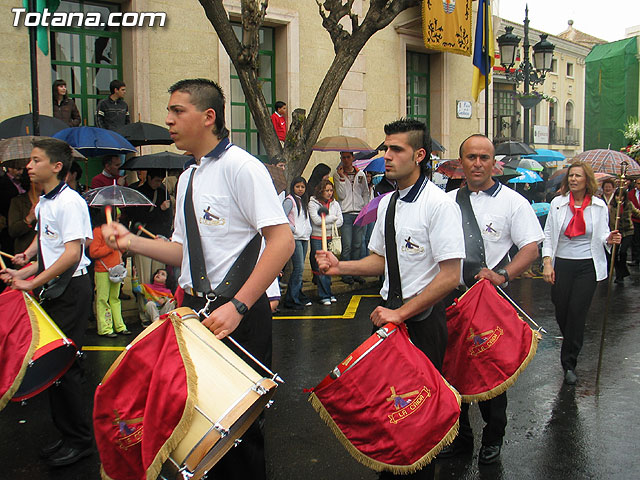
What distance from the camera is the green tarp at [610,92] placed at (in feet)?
138

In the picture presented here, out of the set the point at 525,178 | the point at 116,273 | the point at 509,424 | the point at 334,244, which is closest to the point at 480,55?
the point at 525,178

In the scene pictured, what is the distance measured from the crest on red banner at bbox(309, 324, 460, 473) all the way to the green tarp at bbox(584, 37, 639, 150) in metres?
42.7

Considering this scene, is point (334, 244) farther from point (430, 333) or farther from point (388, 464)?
point (388, 464)

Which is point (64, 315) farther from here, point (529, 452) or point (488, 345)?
point (529, 452)

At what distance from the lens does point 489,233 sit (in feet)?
14.8

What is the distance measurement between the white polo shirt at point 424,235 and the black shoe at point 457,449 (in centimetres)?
149

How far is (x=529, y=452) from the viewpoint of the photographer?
4.45 metres

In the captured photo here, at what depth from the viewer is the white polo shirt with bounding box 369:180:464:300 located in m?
3.39

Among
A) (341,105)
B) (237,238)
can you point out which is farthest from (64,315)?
(341,105)

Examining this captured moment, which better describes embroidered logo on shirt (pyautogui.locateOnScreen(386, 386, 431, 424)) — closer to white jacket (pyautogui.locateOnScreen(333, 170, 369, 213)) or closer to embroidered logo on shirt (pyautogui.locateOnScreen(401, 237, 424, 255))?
embroidered logo on shirt (pyautogui.locateOnScreen(401, 237, 424, 255))

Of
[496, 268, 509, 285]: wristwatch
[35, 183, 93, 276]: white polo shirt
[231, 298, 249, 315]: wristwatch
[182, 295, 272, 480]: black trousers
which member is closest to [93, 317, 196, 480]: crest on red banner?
[231, 298, 249, 315]: wristwatch

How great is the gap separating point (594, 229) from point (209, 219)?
4.37m

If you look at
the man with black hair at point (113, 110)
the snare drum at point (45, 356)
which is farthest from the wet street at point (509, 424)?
the man with black hair at point (113, 110)

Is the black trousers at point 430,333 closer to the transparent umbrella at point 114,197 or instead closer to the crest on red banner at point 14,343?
the crest on red banner at point 14,343
